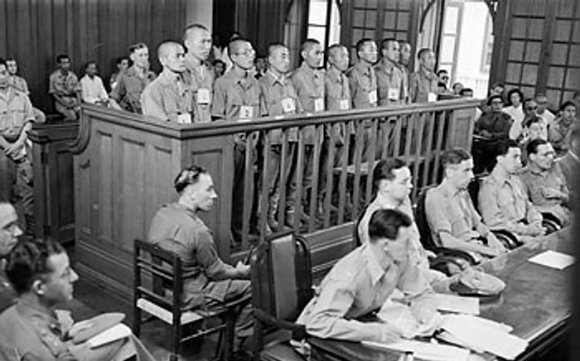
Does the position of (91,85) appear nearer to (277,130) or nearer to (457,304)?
(277,130)

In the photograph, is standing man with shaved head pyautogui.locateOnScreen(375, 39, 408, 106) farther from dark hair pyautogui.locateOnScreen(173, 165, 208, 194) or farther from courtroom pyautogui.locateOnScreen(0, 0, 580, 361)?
dark hair pyautogui.locateOnScreen(173, 165, 208, 194)

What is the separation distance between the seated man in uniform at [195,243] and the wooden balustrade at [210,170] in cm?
36

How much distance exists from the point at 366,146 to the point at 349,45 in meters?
6.01

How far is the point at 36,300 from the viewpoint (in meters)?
2.18

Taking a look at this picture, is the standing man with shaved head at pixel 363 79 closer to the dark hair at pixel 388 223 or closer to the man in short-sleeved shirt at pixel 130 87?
the man in short-sleeved shirt at pixel 130 87

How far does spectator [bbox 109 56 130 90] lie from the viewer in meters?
8.07

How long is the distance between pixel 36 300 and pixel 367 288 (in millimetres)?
1194

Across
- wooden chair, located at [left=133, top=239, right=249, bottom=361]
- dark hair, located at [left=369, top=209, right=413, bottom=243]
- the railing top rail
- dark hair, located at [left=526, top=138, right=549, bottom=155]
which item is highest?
the railing top rail

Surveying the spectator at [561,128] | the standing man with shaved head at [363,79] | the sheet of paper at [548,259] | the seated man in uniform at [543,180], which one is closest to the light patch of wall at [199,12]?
the standing man with shaved head at [363,79]

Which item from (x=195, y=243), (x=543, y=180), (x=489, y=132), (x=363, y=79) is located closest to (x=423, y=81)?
(x=489, y=132)

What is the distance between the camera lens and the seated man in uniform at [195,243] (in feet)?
10.6

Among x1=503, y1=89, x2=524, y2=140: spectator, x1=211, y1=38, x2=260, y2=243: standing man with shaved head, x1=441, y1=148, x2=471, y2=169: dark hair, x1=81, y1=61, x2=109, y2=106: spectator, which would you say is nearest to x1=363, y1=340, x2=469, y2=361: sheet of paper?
x1=441, y1=148, x2=471, y2=169: dark hair

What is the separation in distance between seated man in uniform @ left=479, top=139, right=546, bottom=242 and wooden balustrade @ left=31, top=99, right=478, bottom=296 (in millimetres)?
694

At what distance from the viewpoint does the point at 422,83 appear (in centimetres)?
757
